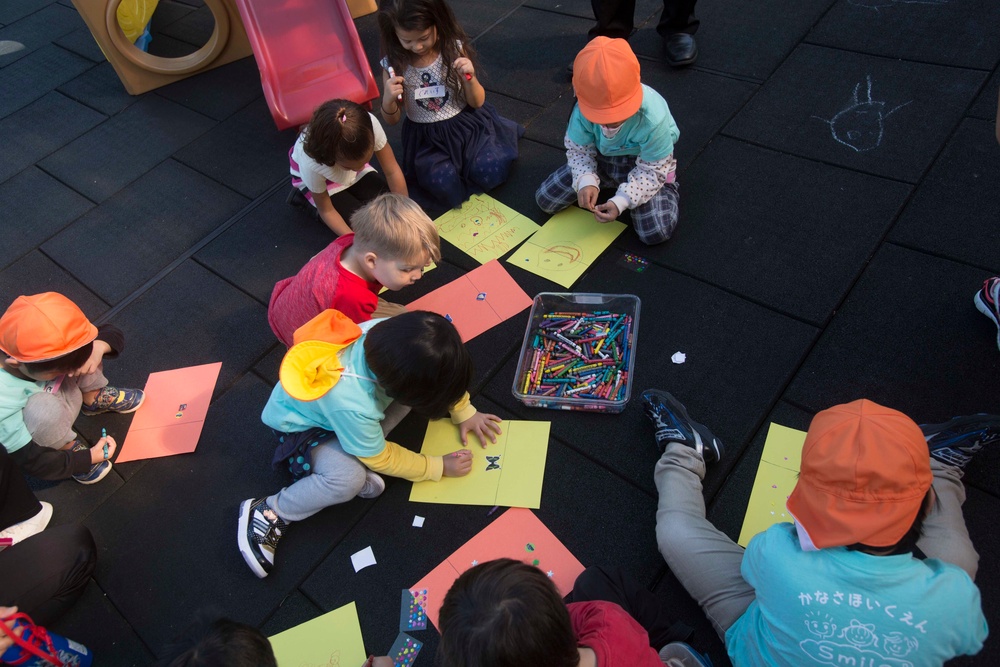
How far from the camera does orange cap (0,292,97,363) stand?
2164 millimetres

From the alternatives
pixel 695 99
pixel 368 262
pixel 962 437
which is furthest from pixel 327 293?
pixel 695 99

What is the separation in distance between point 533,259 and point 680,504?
1317 mm

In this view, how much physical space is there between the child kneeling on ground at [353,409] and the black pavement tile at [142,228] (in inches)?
63.6

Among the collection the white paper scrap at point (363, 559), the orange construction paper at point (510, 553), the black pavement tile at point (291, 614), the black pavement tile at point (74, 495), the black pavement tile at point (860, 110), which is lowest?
the black pavement tile at point (291, 614)

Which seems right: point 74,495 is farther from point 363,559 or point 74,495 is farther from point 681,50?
point 681,50

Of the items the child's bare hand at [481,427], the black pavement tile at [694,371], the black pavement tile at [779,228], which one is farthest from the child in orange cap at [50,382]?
the black pavement tile at [779,228]

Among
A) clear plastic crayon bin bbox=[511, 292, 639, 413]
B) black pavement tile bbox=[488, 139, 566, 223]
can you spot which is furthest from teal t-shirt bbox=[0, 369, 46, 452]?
black pavement tile bbox=[488, 139, 566, 223]

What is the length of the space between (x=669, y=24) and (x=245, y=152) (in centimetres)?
258

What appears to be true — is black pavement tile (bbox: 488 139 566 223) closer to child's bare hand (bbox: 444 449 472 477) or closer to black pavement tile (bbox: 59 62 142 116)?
child's bare hand (bbox: 444 449 472 477)

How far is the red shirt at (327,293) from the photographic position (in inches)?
90.9

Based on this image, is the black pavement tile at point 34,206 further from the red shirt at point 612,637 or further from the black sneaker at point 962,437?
the black sneaker at point 962,437

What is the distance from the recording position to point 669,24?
A: 3586 millimetres

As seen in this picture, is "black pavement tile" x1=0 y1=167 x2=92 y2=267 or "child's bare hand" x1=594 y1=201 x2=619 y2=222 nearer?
"child's bare hand" x1=594 y1=201 x2=619 y2=222

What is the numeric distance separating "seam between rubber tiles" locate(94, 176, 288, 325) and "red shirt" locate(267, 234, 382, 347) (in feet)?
3.68
